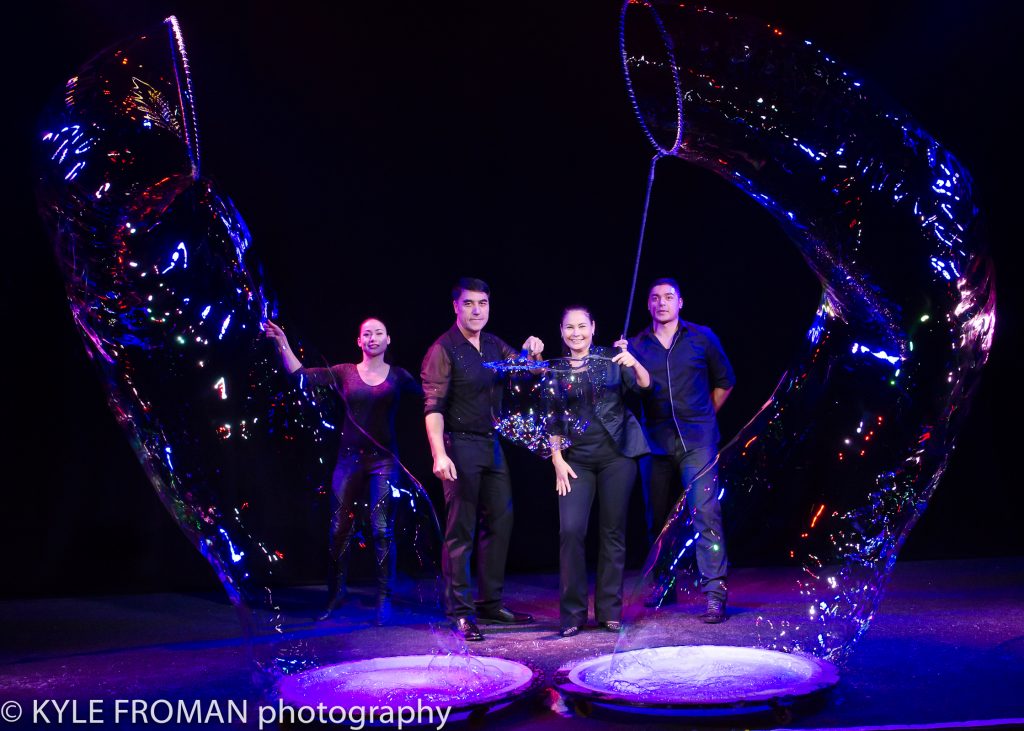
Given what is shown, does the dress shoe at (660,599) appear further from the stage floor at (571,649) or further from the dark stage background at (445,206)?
the dark stage background at (445,206)

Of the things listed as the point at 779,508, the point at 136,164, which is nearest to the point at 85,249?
the point at 136,164

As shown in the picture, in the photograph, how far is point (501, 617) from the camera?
156 inches

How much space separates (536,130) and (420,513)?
3.05 meters

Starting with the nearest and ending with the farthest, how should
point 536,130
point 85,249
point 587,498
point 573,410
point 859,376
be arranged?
point 85,249, point 859,376, point 573,410, point 587,498, point 536,130

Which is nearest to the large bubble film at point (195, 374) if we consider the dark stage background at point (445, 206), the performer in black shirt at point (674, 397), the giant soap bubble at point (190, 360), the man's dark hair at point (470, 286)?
the giant soap bubble at point (190, 360)

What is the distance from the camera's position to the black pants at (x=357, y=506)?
8.04ft

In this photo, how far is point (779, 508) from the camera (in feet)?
8.55

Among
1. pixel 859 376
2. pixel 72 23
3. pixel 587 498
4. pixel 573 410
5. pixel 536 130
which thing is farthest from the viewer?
pixel 536 130

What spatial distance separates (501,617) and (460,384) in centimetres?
99

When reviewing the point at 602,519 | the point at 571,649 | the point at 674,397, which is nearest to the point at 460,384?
the point at 602,519

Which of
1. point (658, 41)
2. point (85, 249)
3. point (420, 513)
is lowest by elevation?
point (420, 513)

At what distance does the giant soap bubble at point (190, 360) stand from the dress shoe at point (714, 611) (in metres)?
0.66

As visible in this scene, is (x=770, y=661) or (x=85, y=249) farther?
(x=770, y=661)

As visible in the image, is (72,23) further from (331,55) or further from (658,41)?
(658,41)
